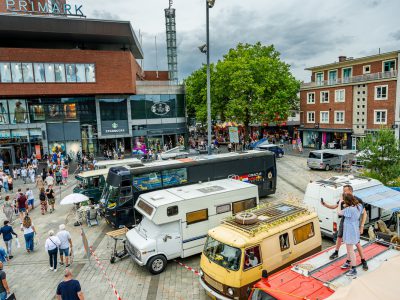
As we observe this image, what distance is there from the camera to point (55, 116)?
121 feet

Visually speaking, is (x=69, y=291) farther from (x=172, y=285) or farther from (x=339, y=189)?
(x=339, y=189)

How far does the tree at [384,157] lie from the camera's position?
15453mm

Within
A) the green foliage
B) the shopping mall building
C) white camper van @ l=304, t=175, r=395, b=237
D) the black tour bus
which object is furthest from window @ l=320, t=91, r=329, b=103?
white camper van @ l=304, t=175, r=395, b=237

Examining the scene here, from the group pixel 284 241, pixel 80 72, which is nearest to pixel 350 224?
pixel 284 241

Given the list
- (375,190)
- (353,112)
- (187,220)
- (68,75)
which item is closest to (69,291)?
(187,220)

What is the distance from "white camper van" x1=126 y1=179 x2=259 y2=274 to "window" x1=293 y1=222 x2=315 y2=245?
321cm

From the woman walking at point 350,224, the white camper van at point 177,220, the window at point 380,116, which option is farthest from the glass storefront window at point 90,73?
the window at point 380,116

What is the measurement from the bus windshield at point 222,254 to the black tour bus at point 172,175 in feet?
21.5

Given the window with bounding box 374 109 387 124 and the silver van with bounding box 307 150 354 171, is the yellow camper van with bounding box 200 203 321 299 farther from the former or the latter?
the window with bounding box 374 109 387 124

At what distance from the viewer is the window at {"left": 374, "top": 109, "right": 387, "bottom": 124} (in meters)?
34.9

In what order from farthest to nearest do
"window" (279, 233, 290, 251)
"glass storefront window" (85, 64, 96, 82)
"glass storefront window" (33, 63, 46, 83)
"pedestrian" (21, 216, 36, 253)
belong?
"glass storefront window" (85, 64, 96, 82), "glass storefront window" (33, 63, 46, 83), "pedestrian" (21, 216, 36, 253), "window" (279, 233, 290, 251)

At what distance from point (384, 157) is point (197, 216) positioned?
11461 millimetres


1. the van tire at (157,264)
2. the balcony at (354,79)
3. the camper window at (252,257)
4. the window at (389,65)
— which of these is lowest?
the van tire at (157,264)

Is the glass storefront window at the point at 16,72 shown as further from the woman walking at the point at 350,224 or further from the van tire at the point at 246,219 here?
the woman walking at the point at 350,224
